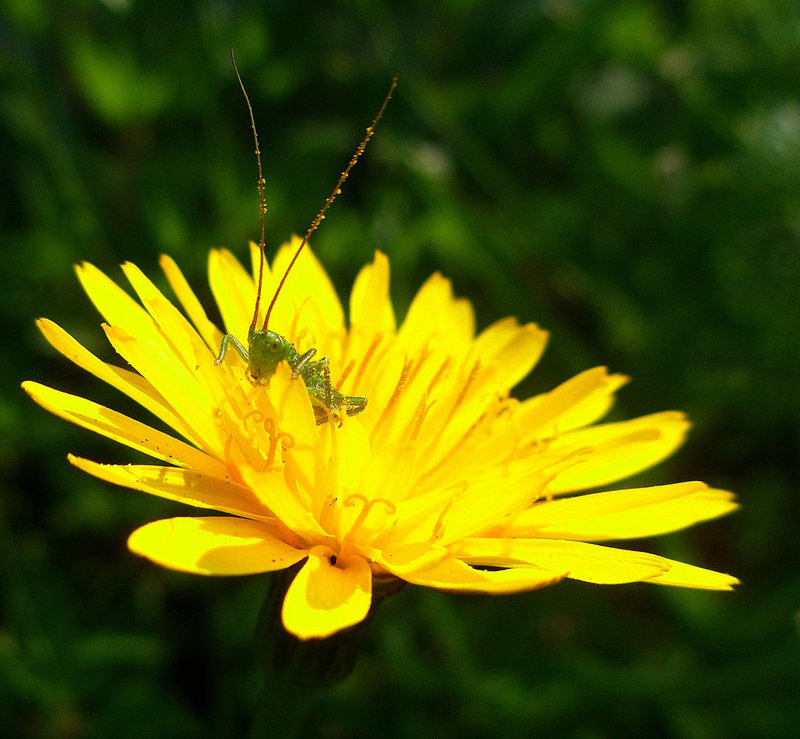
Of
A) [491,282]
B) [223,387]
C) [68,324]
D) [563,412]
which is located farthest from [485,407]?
[68,324]

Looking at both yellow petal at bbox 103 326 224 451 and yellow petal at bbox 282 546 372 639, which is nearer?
yellow petal at bbox 282 546 372 639

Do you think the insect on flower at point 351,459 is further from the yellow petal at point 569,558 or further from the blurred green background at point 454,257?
the blurred green background at point 454,257

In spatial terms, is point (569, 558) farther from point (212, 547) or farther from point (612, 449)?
point (212, 547)

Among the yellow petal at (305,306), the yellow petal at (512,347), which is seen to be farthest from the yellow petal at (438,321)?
the yellow petal at (305,306)

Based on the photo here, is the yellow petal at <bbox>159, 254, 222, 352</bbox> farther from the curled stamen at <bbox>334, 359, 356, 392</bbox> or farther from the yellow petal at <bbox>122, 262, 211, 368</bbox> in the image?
the curled stamen at <bbox>334, 359, 356, 392</bbox>

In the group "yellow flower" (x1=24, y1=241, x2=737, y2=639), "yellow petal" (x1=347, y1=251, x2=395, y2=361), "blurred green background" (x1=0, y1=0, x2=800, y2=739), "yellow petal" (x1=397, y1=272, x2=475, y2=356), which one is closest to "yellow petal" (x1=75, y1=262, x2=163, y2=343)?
"yellow flower" (x1=24, y1=241, x2=737, y2=639)
